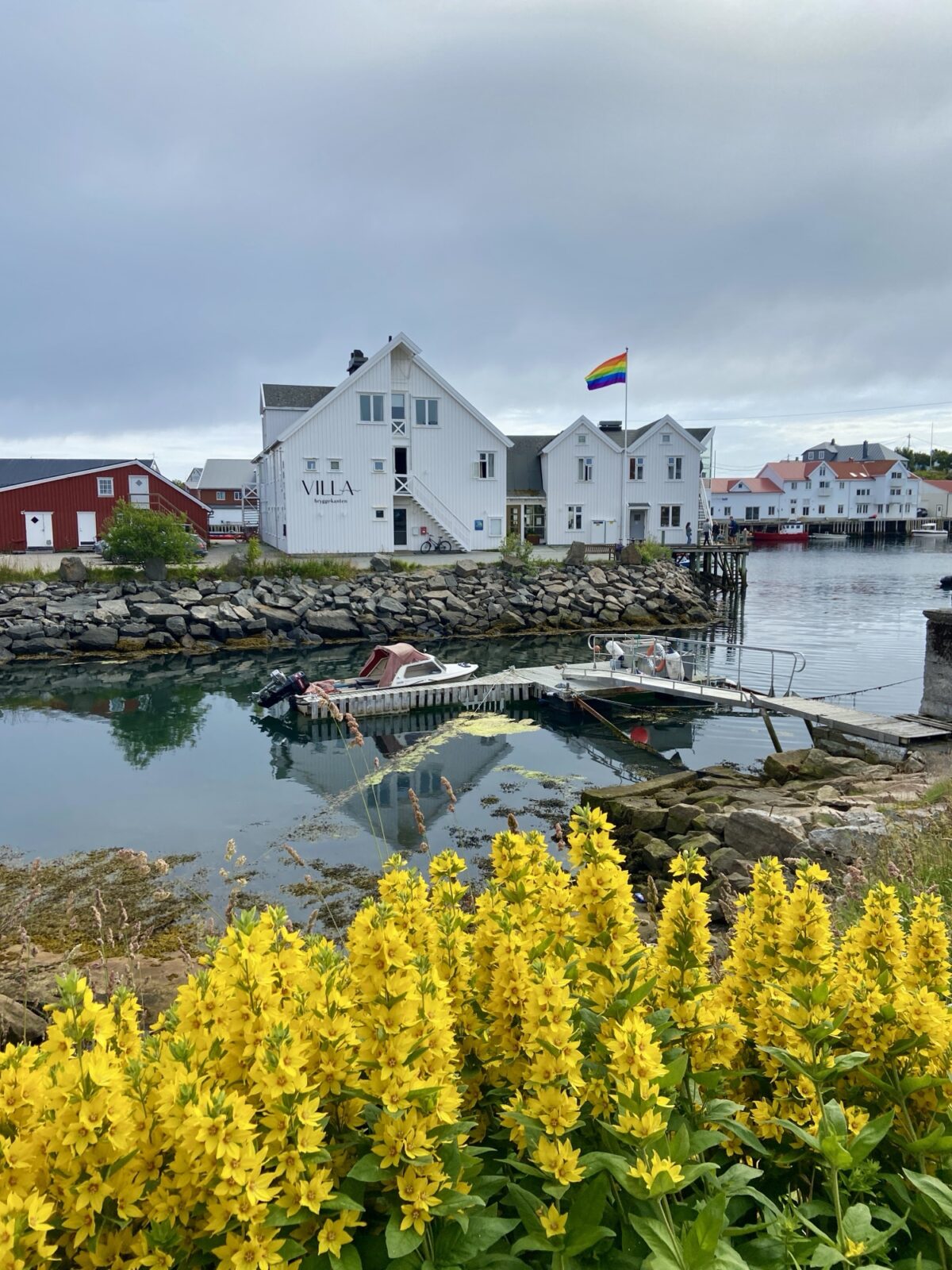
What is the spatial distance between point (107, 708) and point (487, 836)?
16069mm

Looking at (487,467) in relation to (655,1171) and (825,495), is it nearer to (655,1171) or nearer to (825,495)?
(655,1171)

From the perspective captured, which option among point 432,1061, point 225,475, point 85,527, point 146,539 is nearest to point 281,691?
point 146,539

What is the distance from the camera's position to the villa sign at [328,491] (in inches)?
1823

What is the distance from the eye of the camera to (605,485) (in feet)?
183

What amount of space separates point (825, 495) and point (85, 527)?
112776 mm

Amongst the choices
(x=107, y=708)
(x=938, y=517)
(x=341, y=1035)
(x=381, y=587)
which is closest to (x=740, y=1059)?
(x=341, y=1035)

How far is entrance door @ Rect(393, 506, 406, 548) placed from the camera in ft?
164

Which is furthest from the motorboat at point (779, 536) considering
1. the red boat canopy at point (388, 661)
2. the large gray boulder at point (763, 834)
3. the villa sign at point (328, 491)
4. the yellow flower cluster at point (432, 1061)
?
the yellow flower cluster at point (432, 1061)

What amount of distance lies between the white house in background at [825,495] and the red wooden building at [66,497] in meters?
96.6

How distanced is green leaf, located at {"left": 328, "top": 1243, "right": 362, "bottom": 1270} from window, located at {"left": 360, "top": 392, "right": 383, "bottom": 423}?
4701 cm

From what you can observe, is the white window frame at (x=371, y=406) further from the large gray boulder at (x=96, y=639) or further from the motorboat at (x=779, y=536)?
the motorboat at (x=779, y=536)

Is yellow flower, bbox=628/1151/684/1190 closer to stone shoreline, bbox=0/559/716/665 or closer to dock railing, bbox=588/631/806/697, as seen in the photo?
dock railing, bbox=588/631/806/697

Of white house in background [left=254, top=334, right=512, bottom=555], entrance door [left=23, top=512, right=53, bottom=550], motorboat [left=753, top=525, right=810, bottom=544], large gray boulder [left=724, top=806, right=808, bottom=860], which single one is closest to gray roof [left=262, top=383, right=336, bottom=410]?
white house in background [left=254, top=334, right=512, bottom=555]

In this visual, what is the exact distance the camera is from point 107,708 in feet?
83.9
